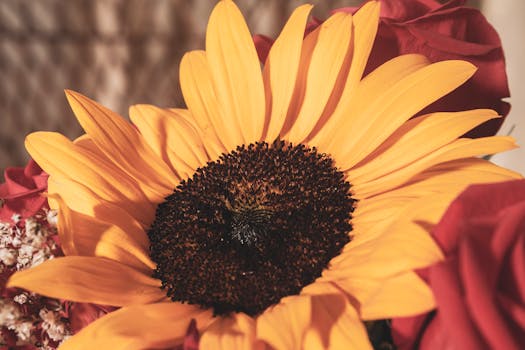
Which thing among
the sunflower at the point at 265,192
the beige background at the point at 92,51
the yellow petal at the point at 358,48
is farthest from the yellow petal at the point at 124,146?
the beige background at the point at 92,51

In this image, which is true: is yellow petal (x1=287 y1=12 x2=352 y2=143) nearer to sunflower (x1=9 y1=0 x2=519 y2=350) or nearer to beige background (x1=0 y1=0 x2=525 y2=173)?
sunflower (x1=9 y1=0 x2=519 y2=350)

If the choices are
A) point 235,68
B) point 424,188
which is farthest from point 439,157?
point 235,68

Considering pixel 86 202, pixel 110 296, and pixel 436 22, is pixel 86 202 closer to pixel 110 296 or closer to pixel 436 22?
pixel 110 296

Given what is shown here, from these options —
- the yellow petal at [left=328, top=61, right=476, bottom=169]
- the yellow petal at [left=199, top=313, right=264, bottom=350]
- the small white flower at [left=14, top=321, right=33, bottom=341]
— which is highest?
the yellow petal at [left=328, top=61, right=476, bottom=169]

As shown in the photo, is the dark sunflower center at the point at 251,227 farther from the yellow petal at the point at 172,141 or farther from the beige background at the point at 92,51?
the beige background at the point at 92,51

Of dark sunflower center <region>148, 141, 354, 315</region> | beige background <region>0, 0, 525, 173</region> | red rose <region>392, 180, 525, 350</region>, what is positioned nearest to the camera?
red rose <region>392, 180, 525, 350</region>

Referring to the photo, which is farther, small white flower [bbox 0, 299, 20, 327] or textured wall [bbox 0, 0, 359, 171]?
textured wall [bbox 0, 0, 359, 171]

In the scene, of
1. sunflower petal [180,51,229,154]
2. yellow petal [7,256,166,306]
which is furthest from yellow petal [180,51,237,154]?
yellow petal [7,256,166,306]
